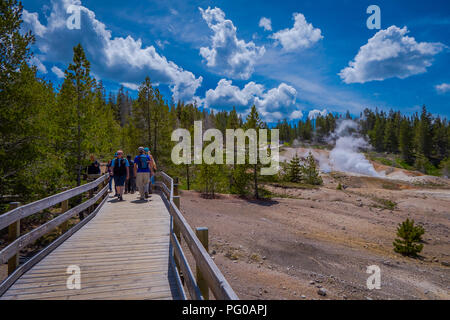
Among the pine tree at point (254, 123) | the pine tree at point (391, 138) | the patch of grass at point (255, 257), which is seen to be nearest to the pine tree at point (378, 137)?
the pine tree at point (391, 138)

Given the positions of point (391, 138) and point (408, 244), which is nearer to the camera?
point (408, 244)

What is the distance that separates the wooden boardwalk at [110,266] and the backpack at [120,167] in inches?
136

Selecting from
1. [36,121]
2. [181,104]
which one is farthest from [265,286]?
[181,104]

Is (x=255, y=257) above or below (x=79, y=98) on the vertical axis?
below

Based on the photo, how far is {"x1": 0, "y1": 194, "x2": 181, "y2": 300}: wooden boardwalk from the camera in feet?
12.9

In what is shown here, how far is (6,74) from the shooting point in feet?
33.2

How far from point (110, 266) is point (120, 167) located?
22.8ft

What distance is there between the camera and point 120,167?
11070 mm

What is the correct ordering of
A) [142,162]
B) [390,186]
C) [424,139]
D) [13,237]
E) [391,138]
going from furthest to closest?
[391,138]
[424,139]
[390,186]
[142,162]
[13,237]

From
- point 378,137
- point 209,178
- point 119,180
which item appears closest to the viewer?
point 119,180

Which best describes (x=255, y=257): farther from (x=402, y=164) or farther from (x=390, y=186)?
(x=402, y=164)

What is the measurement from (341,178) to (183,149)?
114 feet

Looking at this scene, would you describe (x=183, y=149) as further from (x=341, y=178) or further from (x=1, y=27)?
(x=341, y=178)

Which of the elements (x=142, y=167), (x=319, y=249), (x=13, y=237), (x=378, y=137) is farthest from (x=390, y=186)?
(x=378, y=137)
